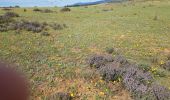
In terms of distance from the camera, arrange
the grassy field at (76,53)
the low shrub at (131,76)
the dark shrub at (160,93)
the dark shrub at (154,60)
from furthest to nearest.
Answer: the dark shrub at (154,60), the grassy field at (76,53), the low shrub at (131,76), the dark shrub at (160,93)

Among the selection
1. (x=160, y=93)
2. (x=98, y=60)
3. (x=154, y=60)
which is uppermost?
(x=98, y=60)

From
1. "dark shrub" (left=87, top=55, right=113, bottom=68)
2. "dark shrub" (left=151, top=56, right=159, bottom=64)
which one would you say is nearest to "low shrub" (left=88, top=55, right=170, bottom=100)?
"dark shrub" (left=87, top=55, right=113, bottom=68)

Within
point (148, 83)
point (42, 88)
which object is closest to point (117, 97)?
point (148, 83)

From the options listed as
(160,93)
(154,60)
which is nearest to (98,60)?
(154,60)

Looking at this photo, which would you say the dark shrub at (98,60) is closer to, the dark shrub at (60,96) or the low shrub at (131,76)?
the low shrub at (131,76)

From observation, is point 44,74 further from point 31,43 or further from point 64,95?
point 31,43

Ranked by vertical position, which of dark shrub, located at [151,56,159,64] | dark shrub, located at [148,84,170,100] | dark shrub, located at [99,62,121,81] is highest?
dark shrub, located at [99,62,121,81]

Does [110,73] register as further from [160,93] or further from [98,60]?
[160,93]

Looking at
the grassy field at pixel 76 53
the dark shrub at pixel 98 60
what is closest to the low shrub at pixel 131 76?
the dark shrub at pixel 98 60

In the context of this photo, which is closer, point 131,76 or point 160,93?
point 160,93

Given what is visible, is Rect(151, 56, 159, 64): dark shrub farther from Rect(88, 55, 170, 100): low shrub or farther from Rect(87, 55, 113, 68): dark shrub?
Rect(87, 55, 113, 68): dark shrub

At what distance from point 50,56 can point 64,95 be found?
3.86 m

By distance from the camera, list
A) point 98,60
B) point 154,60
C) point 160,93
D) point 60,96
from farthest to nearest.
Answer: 1. point 154,60
2. point 98,60
3. point 160,93
4. point 60,96

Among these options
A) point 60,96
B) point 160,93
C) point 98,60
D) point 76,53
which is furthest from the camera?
point 76,53
